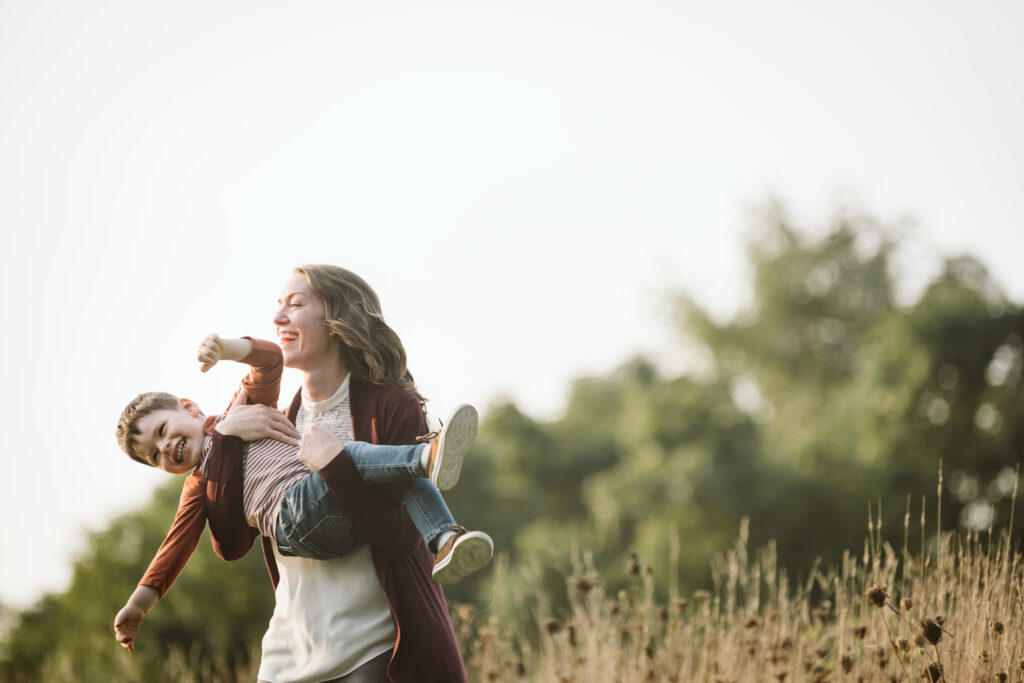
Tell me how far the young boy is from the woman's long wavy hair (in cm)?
29

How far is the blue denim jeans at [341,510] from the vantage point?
259 cm

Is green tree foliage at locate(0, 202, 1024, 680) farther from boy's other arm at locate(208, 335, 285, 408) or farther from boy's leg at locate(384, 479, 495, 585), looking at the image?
boy's leg at locate(384, 479, 495, 585)

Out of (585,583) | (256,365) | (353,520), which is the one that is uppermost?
(256,365)

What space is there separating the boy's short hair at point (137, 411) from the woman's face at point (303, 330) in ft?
1.56

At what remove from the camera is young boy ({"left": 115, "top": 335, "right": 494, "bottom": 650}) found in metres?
2.58

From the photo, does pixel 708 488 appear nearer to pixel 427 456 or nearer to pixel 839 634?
pixel 839 634

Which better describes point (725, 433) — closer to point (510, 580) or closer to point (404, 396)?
point (510, 580)

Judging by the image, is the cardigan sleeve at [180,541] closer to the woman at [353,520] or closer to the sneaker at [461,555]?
the woman at [353,520]

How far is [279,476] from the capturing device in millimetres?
2766

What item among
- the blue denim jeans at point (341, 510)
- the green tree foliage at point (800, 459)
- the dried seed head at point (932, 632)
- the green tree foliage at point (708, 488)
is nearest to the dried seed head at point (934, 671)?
the dried seed head at point (932, 632)

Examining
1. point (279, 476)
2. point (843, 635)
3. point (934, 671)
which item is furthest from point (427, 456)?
point (843, 635)

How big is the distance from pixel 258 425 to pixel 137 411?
0.51 metres

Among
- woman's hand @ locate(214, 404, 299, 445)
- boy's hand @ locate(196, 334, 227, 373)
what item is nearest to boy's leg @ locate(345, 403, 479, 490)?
woman's hand @ locate(214, 404, 299, 445)

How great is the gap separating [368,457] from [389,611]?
484mm
